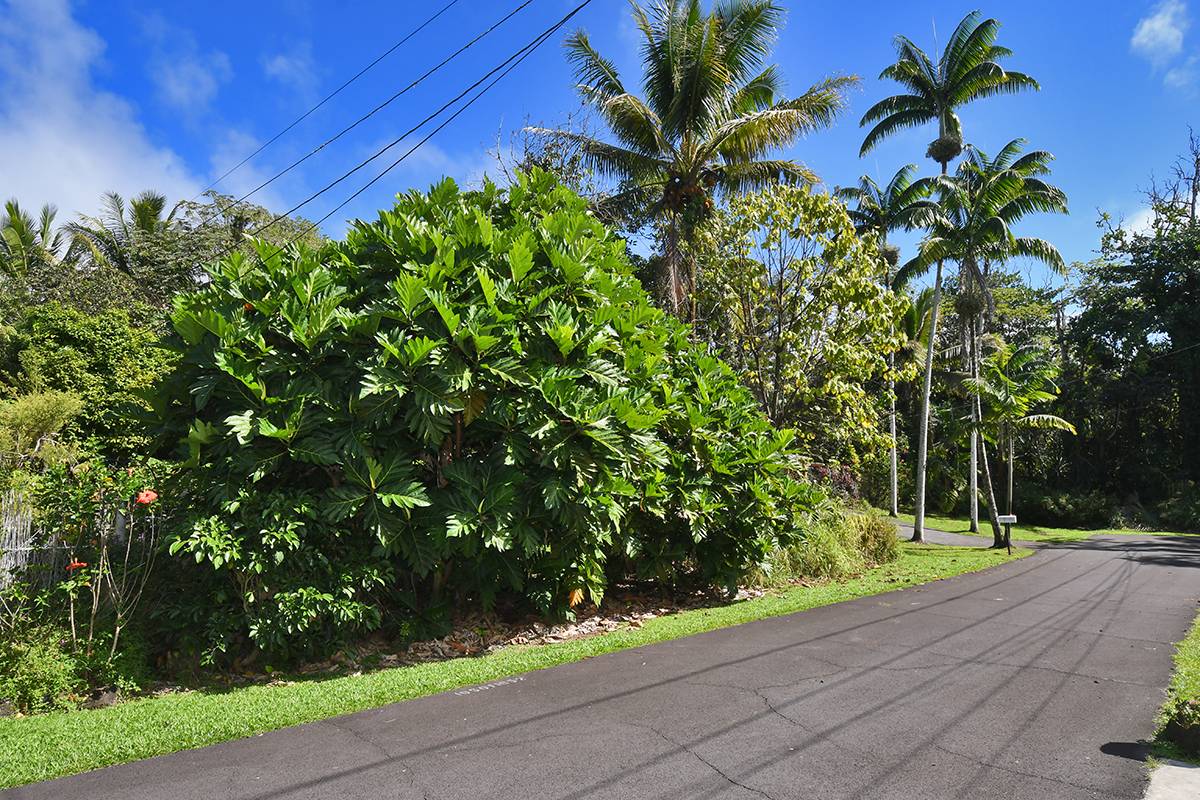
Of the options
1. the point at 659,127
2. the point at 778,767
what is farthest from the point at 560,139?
the point at 778,767

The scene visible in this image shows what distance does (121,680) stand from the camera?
219 inches

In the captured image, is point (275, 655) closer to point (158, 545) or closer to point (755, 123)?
point (158, 545)

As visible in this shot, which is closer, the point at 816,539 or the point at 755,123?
the point at 816,539

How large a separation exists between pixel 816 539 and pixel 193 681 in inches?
385

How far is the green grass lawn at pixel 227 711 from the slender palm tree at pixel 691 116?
10573 millimetres

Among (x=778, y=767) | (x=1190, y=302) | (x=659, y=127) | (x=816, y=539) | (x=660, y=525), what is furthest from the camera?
(x=1190, y=302)

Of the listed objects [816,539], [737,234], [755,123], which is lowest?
[816,539]

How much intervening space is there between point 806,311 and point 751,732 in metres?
12.9

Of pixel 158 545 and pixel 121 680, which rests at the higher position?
pixel 158 545

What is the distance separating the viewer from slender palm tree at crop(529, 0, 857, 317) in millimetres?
16750

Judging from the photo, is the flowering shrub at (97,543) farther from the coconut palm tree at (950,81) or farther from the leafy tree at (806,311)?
the coconut palm tree at (950,81)

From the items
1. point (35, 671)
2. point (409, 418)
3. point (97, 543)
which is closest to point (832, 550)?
point (409, 418)

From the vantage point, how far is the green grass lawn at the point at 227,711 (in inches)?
165

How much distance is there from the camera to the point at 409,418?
6.49 m
